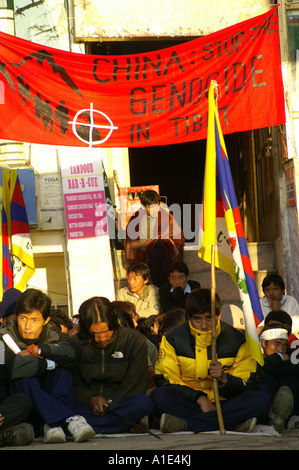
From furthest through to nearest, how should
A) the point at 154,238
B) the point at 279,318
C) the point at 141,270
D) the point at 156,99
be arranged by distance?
the point at 154,238 → the point at 141,270 → the point at 156,99 → the point at 279,318

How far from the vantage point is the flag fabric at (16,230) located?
37.3 feet

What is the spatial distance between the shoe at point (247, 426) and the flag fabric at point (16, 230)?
511 centimetres

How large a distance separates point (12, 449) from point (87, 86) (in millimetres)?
4502

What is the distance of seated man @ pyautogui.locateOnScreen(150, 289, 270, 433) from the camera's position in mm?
6789

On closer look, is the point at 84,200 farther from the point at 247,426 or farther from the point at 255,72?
the point at 247,426

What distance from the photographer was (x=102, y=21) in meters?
11.9

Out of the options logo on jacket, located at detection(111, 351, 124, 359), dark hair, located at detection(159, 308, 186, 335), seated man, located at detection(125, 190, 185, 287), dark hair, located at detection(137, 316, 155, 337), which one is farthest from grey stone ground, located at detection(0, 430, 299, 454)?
seated man, located at detection(125, 190, 185, 287)

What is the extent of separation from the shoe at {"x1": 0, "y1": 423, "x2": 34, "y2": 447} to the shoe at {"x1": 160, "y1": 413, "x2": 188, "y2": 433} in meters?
1.06

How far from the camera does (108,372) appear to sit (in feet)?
23.0

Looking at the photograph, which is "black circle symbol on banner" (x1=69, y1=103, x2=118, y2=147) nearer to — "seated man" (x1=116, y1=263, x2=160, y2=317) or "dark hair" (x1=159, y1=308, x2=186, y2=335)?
"seated man" (x1=116, y1=263, x2=160, y2=317)

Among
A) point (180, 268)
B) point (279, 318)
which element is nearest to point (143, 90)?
point (180, 268)

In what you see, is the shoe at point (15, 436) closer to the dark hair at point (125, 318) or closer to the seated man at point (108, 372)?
the seated man at point (108, 372)

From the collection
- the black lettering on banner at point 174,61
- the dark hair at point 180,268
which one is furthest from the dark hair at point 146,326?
the black lettering on banner at point 174,61

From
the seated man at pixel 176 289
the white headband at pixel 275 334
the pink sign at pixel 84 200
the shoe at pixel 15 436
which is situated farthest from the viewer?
the pink sign at pixel 84 200
